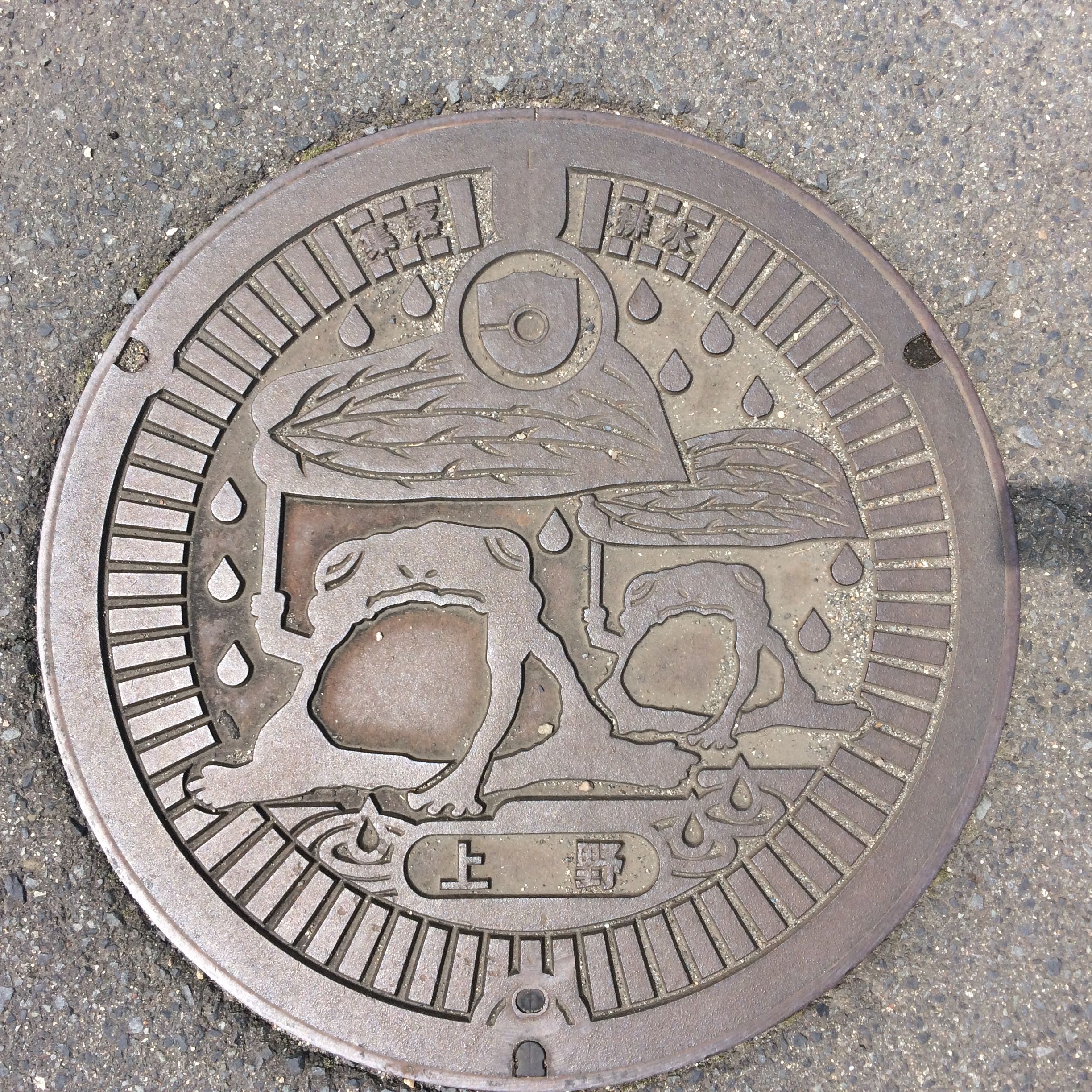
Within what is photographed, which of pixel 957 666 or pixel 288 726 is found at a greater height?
pixel 957 666

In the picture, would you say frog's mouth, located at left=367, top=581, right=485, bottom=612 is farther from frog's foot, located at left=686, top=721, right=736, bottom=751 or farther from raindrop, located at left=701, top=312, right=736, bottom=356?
raindrop, located at left=701, top=312, right=736, bottom=356

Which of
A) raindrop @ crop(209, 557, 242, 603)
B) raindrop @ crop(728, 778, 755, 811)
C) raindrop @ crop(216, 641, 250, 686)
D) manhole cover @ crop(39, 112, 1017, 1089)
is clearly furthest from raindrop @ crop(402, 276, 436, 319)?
raindrop @ crop(728, 778, 755, 811)

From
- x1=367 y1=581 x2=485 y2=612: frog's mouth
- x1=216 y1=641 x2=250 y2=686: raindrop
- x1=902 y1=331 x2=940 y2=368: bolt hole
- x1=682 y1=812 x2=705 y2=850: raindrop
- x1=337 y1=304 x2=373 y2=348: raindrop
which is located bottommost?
x1=682 y1=812 x2=705 y2=850: raindrop

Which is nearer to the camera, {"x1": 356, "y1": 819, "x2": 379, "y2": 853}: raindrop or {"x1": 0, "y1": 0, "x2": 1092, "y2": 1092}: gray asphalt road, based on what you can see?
{"x1": 356, "y1": 819, "x2": 379, "y2": 853}: raindrop

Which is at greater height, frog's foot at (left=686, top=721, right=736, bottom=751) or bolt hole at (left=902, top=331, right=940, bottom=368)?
bolt hole at (left=902, top=331, right=940, bottom=368)

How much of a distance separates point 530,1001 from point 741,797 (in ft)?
1.91

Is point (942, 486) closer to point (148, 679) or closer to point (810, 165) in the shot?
point (810, 165)

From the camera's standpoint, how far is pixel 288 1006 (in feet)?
5.63

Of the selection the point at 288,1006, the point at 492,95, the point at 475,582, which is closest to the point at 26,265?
the point at 492,95

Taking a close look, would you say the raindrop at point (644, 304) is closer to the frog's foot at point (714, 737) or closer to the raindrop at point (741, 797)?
the frog's foot at point (714, 737)

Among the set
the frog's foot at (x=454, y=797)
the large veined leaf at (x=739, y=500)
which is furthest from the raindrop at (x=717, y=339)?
the frog's foot at (x=454, y=797)

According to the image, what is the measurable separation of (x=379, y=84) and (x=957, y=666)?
1728 mm

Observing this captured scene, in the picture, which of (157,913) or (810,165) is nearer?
(157,913)

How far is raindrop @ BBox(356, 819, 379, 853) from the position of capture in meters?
1.73
